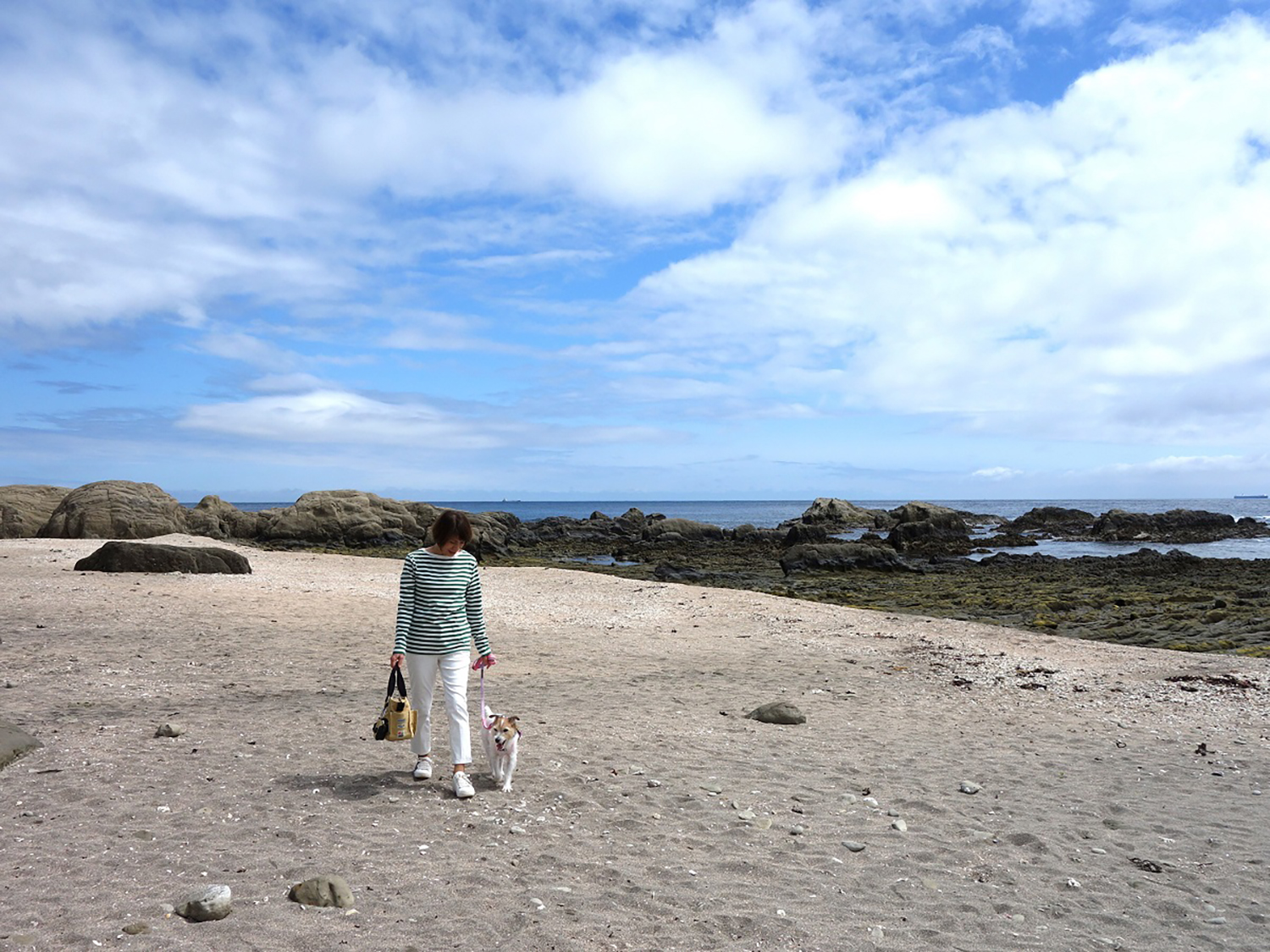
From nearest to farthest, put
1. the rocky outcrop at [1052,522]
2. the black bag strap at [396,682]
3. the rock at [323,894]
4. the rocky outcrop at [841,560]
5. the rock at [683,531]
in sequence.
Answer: the rock at [323,894] → the black bag strap at [396,682] → the rocky outcrop at [841,560] → the rock at [683,531] → the rocky outcrop at [1052,522]

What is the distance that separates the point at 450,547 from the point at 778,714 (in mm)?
4615

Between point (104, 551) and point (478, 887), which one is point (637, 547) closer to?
point (104, 551)

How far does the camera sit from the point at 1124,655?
A: 48.0ft

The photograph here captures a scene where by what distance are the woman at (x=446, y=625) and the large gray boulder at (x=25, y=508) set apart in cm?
3551

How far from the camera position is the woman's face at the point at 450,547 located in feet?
20.3

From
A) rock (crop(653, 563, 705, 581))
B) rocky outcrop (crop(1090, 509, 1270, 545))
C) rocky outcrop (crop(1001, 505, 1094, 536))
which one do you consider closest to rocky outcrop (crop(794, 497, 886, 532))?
rocky outcrop (crop(1001, 505, 1094, 536))

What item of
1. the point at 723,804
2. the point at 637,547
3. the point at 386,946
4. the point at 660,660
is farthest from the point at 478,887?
the point at 637,547

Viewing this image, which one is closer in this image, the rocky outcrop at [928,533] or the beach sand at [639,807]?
the beach sand at [639,807]

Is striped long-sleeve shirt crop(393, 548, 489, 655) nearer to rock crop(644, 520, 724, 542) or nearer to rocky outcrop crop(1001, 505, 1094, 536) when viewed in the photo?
rock crop(644, 520, 724, 542)

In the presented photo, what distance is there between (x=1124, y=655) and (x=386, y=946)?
14.2 m

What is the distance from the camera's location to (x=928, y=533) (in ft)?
166

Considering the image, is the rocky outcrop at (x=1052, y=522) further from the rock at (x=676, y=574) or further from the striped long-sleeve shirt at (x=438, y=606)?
the striped long-sleeve shirt at (x=438, y=606)

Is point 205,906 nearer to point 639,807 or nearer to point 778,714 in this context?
point 639,807

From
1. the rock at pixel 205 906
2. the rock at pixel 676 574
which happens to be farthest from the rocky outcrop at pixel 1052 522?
the rock at pixel 205 906
